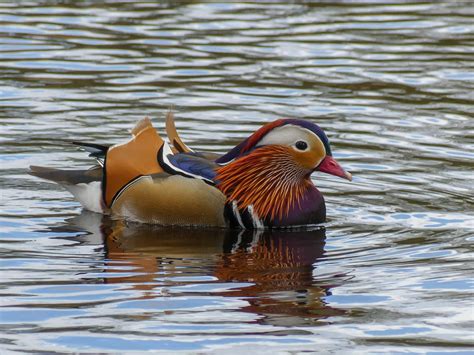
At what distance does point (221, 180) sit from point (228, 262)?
1273 mm

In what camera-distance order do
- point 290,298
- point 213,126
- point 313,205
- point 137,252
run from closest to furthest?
point 290,298
point 137,252
point 313,205
point 213,126

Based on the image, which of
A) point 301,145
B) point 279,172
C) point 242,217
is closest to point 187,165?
point 242,217

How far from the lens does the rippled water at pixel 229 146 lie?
8.17m

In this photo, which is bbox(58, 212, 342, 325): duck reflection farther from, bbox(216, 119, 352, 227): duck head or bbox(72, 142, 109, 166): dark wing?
bbox(72, 142, 109, 166): dark wing

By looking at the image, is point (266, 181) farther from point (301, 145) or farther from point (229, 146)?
point (229, 146)

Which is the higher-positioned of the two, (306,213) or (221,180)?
(221,180)

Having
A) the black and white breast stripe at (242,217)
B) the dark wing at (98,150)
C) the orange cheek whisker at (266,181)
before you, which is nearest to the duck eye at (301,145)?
the orange cheek whisker at (266,181)

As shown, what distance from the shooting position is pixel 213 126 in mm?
13688

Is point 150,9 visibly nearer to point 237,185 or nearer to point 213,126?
point 213,126

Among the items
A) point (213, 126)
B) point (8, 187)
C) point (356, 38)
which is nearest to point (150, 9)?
point (356, 38)

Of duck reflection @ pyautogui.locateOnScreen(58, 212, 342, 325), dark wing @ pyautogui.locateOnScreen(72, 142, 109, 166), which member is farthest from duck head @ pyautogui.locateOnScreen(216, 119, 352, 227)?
dark wing @ pyautogui.locateOnScreen(72, 142, 109, 166)

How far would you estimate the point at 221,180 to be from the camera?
36.0 feet

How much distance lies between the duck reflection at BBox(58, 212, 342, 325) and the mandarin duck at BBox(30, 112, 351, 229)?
0.13 metres

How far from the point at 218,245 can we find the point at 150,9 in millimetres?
9114
